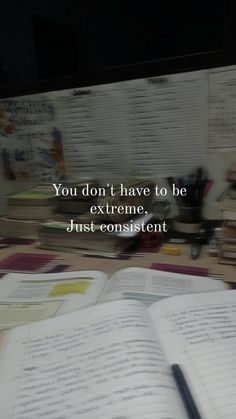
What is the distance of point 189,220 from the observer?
0.91 m

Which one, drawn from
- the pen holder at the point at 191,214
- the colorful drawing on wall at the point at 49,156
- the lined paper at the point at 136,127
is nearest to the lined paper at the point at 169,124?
the lined paper at the point at 136,127

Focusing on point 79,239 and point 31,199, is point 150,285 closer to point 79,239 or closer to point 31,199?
point 79,239

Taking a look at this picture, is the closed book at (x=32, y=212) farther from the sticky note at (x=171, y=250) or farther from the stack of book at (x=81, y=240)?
the sticky note at (x=171, y=250)

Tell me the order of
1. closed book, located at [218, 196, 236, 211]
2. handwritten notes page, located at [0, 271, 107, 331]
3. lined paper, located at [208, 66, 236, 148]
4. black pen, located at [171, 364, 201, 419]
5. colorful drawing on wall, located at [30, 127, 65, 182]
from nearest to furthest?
black pen, located at [171, 364, 201, 419] < handwritten notes page, located at [0, 271, 107, 331] < closed book, located at [218, 196, 236, 211] < lined paper, located at [208, 66, 236, 148] < colorful drawing on wall, located at [30, 127, 65, 182]

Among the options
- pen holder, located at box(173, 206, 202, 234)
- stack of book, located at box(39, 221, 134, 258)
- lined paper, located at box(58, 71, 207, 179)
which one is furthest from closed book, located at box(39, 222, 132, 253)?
lined paper, located at box(58, 71, 207, 179)

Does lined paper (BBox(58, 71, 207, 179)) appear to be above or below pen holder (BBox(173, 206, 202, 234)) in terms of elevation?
above

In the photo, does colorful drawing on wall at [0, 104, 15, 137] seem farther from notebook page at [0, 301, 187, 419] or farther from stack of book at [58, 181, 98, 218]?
notebook page at [0, 301, 187, 419]

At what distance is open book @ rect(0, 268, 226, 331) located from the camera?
0.53m

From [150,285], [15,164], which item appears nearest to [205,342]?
[150,285]

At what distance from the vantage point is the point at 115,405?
12.7 inches

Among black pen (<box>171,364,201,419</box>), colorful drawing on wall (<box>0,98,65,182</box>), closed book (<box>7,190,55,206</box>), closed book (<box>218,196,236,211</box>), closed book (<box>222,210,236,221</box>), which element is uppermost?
colorful drawing on wall (<box>0,98,65,182</box>)

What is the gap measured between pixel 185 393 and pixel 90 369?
0.10m

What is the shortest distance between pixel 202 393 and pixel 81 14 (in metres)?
1.10

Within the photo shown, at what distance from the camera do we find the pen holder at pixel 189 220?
90 centimetres
